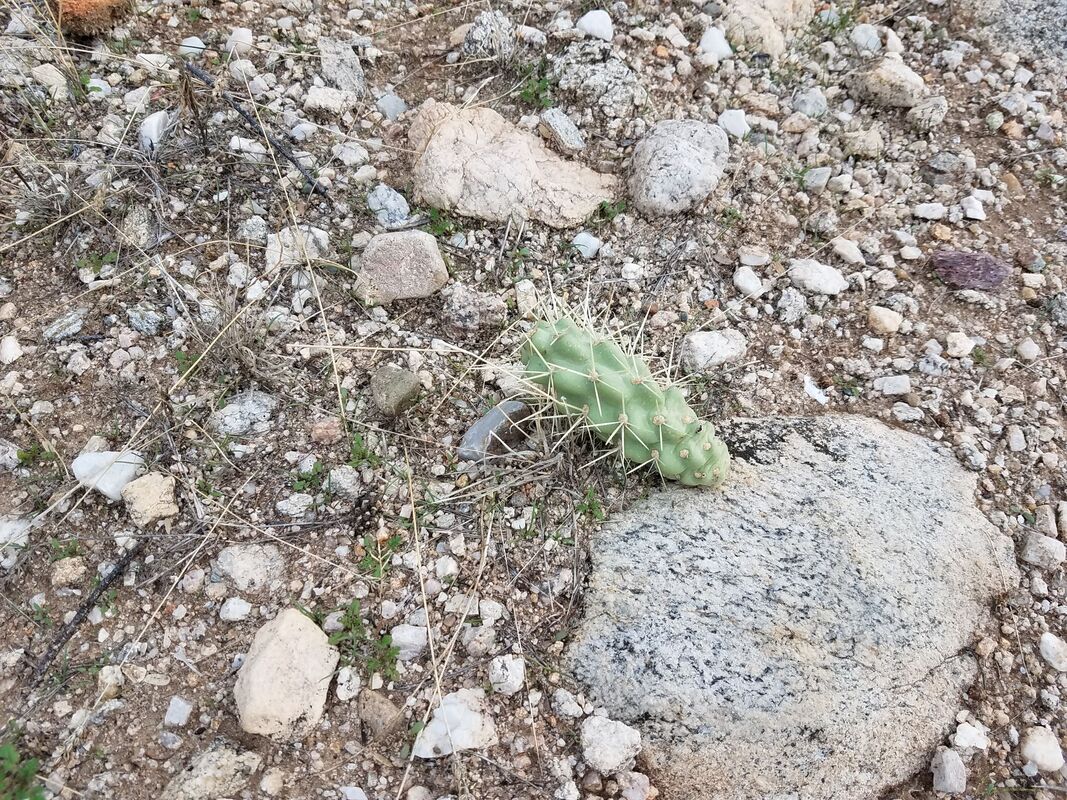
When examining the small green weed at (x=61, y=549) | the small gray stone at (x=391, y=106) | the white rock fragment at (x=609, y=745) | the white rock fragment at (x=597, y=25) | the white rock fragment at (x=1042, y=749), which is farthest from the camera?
the white rock fragment at (x=597, y=25)

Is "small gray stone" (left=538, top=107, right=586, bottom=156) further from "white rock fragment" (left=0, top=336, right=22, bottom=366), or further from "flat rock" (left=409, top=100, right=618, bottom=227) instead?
"white rock fragment" (left=0, top=336, right=22, bottom=366)

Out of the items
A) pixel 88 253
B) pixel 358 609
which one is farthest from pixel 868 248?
pixel 88 253

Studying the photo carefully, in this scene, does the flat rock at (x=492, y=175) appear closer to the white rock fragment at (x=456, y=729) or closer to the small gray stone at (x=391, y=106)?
the small gray stone at (x=391, y=106)

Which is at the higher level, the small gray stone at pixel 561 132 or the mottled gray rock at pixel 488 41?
the mottled gray rock at pixel 488 41

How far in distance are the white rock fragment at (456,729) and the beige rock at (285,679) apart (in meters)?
0.30

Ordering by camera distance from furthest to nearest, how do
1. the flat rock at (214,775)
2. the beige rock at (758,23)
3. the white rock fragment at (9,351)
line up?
the beige rock at (758,23) < the white rock fragment at (9,351) < the flat rock at (214,775)

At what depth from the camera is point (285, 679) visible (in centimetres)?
201

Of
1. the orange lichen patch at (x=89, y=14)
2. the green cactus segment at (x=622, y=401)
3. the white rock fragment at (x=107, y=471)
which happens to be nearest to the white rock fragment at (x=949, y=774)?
the green cactus segment at (x=622, y=401)

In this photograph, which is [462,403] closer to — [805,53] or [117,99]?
[117,99]

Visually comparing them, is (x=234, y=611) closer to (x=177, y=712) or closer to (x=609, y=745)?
(x=177, y=712)

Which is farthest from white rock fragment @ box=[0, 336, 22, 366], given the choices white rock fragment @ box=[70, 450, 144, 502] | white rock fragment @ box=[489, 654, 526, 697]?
white rock fragment @ box=[489, 654, 526, 697]

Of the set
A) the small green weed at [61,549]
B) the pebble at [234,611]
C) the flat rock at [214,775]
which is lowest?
the flat rock at [214,775]

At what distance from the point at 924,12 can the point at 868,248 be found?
1.65m

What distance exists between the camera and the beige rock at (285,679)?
6.47 feet
